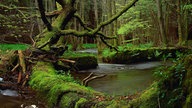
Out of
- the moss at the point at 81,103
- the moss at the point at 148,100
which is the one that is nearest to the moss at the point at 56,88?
the moss at the point at 81,103

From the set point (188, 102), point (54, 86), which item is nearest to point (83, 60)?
point (54, 86)

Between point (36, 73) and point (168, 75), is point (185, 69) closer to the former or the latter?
point (168, 75)

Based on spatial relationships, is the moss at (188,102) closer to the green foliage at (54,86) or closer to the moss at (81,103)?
the moss at (81,103)

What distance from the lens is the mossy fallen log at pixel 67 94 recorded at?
5.43 meters

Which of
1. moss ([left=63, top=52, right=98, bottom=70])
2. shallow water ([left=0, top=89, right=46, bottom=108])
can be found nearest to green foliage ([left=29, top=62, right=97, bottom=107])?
shallow water ([left=0, top=89, right=46, bottom=108])

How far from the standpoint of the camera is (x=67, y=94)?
6367 mm

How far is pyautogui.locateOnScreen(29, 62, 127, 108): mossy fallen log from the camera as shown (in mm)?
5434

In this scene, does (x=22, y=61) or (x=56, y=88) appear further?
(x=22, y=61)

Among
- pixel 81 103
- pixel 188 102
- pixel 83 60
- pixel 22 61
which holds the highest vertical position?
pixel 188 102

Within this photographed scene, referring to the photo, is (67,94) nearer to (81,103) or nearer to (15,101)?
(81,103)

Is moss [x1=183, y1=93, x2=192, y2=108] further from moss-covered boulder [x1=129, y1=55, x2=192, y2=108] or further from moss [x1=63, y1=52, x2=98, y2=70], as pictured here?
moss [x1=63, y1=52, x2=98, y2=70]

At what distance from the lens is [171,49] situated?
741 inches

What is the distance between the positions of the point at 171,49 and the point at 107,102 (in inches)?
572

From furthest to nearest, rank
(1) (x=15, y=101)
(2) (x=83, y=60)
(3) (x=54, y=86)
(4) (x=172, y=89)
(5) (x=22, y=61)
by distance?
(2) (x=83, y=60)
(5) (x=22, y=61)
(1) (x=15, y=101)
(3) (x=54, y=86)
(4) (x=172, y=89)
